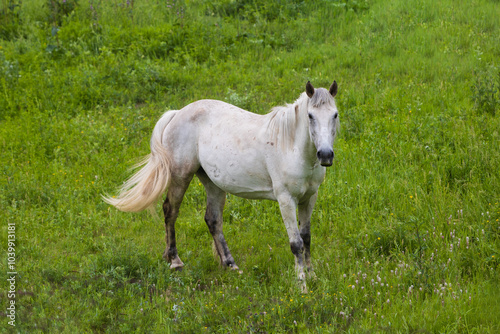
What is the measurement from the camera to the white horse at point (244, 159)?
4.47 m

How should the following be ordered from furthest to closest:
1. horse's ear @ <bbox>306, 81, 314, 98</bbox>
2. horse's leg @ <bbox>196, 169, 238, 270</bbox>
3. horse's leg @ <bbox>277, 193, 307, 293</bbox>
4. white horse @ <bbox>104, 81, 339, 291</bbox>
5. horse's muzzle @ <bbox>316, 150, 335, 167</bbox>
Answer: horse's leg @ <bbox>196, 169, 238, 270</bbox> → horse's leg @ <bbox>277, 193, 307, 293</bbox> → white horse @ <bbox>104, 81, 339, 291</bbox> → horse's ear @ <bbox>306, 81, 314, 98</bbox> → horse's muzzle @ <bbox>316, 150, 335, 167</bbox>

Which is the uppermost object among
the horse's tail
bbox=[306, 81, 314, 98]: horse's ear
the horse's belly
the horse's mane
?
bbox=[306, 81, 314, 98]: horse's ear

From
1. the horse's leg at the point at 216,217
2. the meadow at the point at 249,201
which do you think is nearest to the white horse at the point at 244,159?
the horse's leg at the point at 216,217

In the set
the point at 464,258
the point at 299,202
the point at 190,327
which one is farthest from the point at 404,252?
the point at 190,327

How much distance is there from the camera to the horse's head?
3.97 metres

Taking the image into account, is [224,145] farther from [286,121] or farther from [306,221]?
[306,221]

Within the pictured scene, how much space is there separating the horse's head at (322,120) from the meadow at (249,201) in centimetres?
133

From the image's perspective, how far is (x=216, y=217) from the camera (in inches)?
222

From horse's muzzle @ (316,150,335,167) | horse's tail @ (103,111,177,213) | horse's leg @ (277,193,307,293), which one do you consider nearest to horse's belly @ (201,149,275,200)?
horse's leg @ (277,193,307,293)

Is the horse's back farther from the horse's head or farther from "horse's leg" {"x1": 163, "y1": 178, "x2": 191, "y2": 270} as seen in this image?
the horse's head

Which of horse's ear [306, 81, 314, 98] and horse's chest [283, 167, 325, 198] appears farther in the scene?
horse's chest [283, 167, 325, 198]

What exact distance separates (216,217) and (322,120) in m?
2.13

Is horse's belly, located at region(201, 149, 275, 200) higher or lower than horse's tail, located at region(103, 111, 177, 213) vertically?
higher

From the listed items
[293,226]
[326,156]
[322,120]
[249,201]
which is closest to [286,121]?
[322,120]
